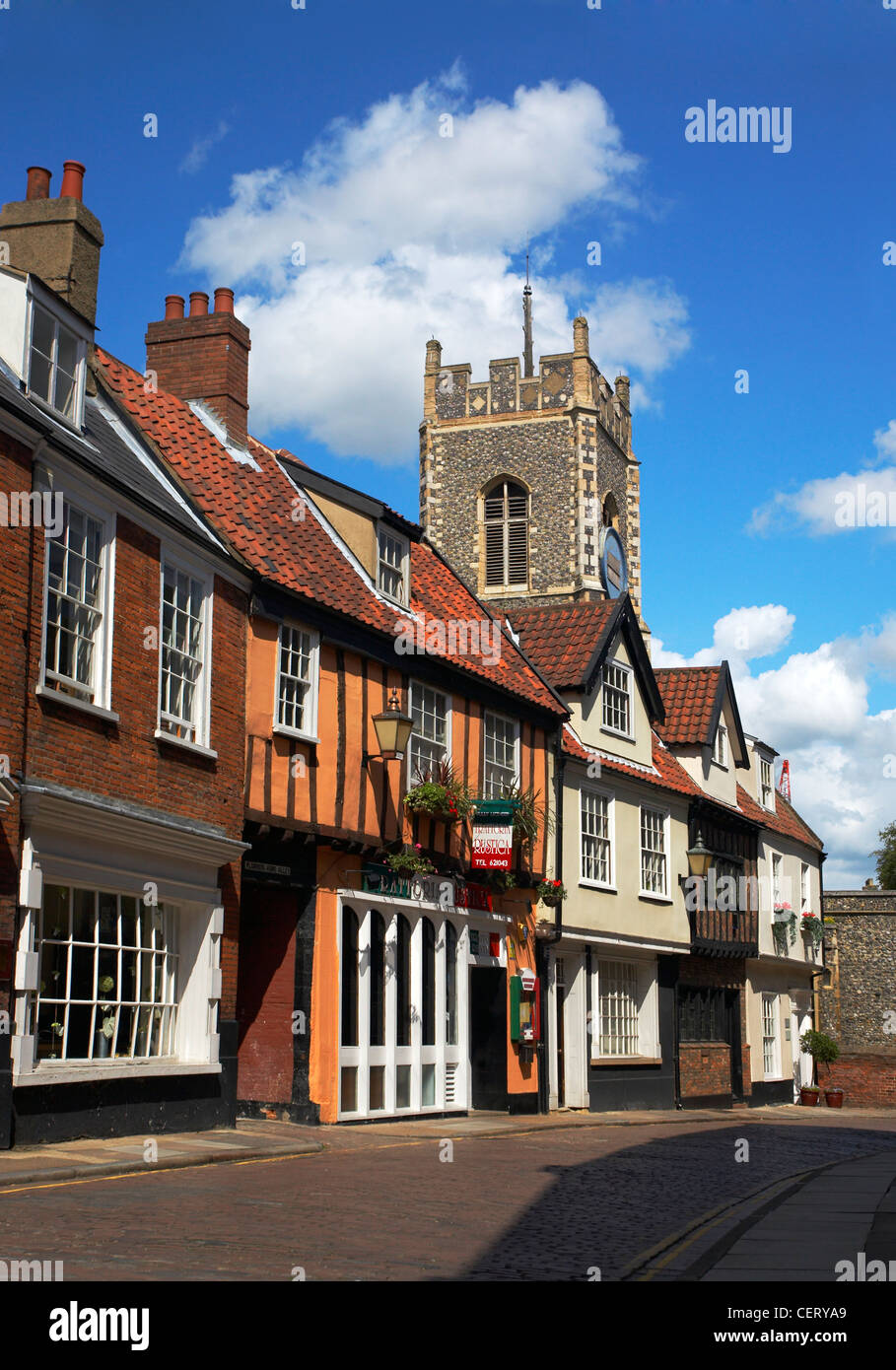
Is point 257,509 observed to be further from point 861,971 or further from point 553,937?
point 861,971

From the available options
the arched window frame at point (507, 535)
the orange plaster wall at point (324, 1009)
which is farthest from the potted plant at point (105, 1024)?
the arched window frame at point (507, 535)

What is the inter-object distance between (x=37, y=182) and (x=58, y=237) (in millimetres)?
828

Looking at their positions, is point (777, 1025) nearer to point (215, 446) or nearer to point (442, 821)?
point (442, 821)

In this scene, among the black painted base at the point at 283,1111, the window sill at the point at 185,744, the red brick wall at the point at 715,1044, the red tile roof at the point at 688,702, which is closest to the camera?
the window sill at the point at 185,744

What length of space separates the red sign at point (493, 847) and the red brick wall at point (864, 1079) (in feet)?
70.9

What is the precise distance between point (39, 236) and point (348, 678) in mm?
6371

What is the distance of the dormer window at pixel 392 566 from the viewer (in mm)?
21047

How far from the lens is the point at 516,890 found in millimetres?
23031

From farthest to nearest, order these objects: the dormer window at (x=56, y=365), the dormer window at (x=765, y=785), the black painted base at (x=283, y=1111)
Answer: the dormer window at (x=765, y=785) → the black painted base at (x=283, y=1111) → the dormer window at (x=56, y=365)

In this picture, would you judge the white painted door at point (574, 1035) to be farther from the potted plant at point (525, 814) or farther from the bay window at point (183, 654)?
the bay window at point (183, 654)

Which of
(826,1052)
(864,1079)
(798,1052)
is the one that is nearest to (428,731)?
(826,1052)

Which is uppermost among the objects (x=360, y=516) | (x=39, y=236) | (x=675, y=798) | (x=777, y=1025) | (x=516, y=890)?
(x=39, y=236)

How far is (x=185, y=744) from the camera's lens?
1528 centimetres
